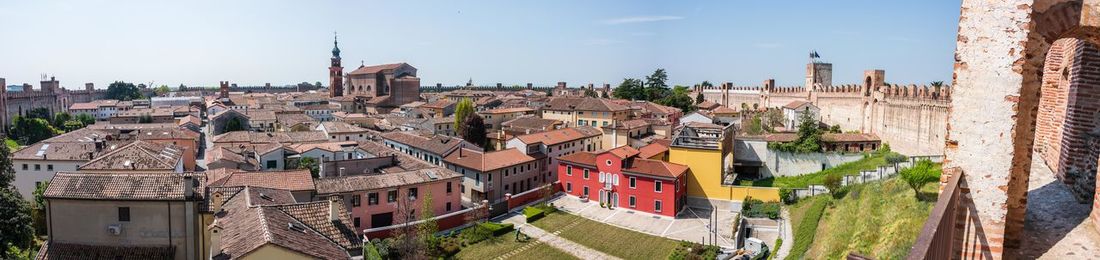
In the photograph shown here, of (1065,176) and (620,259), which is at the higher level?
(1065,176)

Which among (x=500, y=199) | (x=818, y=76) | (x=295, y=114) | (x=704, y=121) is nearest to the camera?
(x=500, y=199)

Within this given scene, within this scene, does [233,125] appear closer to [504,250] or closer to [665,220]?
[504,250]

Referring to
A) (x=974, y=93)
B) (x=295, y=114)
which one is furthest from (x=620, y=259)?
(x=295, y=114)

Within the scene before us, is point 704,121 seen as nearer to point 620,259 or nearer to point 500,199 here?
point 500,199

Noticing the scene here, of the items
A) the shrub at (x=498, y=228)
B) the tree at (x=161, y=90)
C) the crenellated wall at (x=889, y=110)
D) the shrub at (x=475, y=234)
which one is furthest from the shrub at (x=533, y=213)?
the tree at (x=161, y=90)

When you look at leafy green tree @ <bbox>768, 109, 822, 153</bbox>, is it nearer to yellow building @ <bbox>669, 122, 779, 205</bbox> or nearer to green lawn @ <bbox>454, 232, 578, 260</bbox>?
yellow building @ <bbox>669, 122, 779, 205</bbox>

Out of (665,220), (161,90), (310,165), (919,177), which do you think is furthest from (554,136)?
(161,90)
